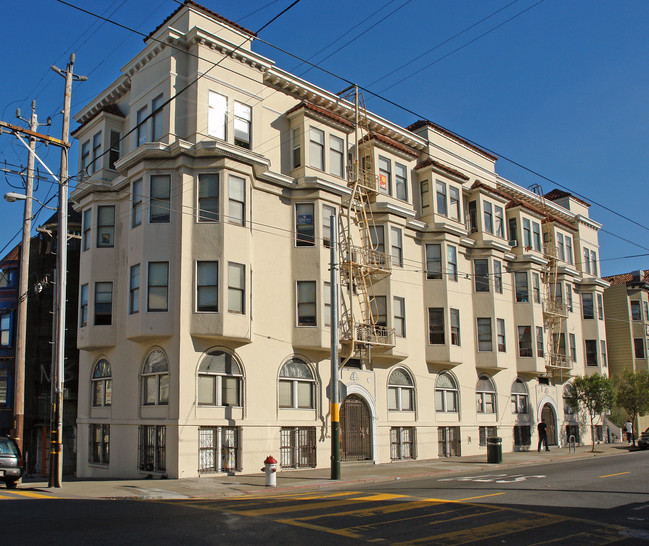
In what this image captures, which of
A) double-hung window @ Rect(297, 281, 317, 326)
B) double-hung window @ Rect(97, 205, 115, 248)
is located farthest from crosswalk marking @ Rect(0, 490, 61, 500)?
double-hung window @ Rect(297, 281, 317, 326)

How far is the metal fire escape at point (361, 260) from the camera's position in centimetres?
2777

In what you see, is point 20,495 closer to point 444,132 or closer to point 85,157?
point 85,157

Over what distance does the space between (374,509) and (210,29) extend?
19.1m

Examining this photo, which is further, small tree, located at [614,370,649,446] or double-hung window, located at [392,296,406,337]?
small tree, located at [614,370,649,446]

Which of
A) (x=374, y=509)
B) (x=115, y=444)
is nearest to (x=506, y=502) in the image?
→ (x=374, y=509)

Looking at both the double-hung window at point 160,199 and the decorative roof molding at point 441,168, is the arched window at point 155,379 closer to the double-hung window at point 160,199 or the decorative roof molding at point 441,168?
the double-hung window at point 160,199

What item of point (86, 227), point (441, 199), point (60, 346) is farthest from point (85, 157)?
point (441, 199)

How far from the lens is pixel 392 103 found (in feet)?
67.2

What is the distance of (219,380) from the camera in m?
23.1

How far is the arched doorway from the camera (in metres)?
39.8

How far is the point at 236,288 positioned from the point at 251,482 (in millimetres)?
6935

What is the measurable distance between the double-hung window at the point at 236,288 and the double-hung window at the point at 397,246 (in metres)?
9.33

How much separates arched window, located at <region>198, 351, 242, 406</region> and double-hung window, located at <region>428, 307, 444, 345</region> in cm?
1184

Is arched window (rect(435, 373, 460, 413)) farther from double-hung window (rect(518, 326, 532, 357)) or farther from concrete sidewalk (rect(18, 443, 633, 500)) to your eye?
double-hung window (rect(518, 326, 532, 357))
